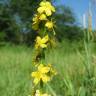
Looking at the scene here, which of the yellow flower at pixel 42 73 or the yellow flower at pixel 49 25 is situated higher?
the yellow flower at pixel 49 25

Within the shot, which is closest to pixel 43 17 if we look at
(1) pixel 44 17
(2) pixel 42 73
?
(1) pixel 44 17

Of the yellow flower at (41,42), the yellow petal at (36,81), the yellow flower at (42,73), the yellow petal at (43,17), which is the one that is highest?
the yellow petal at (43,17)

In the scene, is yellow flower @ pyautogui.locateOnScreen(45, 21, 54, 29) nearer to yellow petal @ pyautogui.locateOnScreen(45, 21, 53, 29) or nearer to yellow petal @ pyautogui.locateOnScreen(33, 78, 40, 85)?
Answer: yellow petal @ pyautogui.locateOnScreen(45, 21, 53, 29)

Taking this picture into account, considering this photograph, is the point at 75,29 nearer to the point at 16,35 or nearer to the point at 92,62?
the point at 16,35

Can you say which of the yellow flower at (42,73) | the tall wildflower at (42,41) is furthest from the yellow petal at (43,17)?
the yellow flower at (42,73)

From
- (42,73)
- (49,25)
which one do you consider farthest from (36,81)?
(49,25)

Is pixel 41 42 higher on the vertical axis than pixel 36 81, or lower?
higher

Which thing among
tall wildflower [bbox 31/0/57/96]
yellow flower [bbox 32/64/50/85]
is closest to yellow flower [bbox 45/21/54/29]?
tall wildflower [bbox 31/0/57/96]

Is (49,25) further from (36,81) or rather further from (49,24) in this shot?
(36,81)

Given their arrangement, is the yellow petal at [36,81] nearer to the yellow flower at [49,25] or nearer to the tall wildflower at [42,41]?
the tall wildflower at [42,41]
